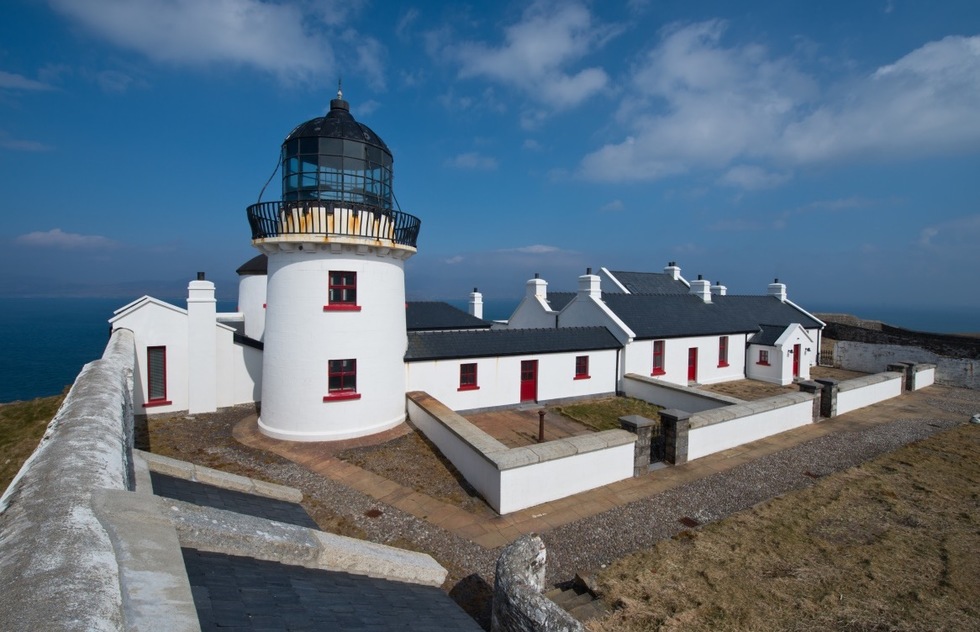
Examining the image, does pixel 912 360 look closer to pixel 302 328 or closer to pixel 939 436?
pixel 939 436

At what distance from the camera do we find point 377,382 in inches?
504

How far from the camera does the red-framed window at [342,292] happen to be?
39.5ft

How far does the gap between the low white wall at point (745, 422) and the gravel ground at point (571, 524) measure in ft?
2.99

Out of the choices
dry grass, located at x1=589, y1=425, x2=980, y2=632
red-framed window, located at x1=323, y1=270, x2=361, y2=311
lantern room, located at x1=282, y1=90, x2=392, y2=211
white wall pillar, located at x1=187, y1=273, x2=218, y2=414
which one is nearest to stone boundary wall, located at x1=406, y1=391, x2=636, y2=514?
dry grass, located at x1=589, y1=425, x2=980, y2=632

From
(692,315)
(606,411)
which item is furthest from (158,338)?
(692,315)

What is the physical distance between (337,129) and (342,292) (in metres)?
4.26

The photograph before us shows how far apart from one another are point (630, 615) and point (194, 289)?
14.5 meters

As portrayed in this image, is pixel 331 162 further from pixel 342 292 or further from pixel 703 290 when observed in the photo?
pixel 703 290

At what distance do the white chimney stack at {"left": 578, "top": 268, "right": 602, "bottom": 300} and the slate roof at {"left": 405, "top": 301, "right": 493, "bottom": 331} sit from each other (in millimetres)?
5626

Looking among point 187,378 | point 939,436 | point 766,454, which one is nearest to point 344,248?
point 187,378

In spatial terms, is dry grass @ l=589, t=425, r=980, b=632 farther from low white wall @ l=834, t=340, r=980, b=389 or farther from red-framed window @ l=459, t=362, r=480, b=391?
low white wall @ l=834, t=340, r=980, b=389

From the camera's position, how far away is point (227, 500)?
489 centimetres

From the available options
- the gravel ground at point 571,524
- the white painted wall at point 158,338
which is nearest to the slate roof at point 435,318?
the white painted wall at point 158,338

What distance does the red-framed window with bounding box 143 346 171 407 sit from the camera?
1362cm
